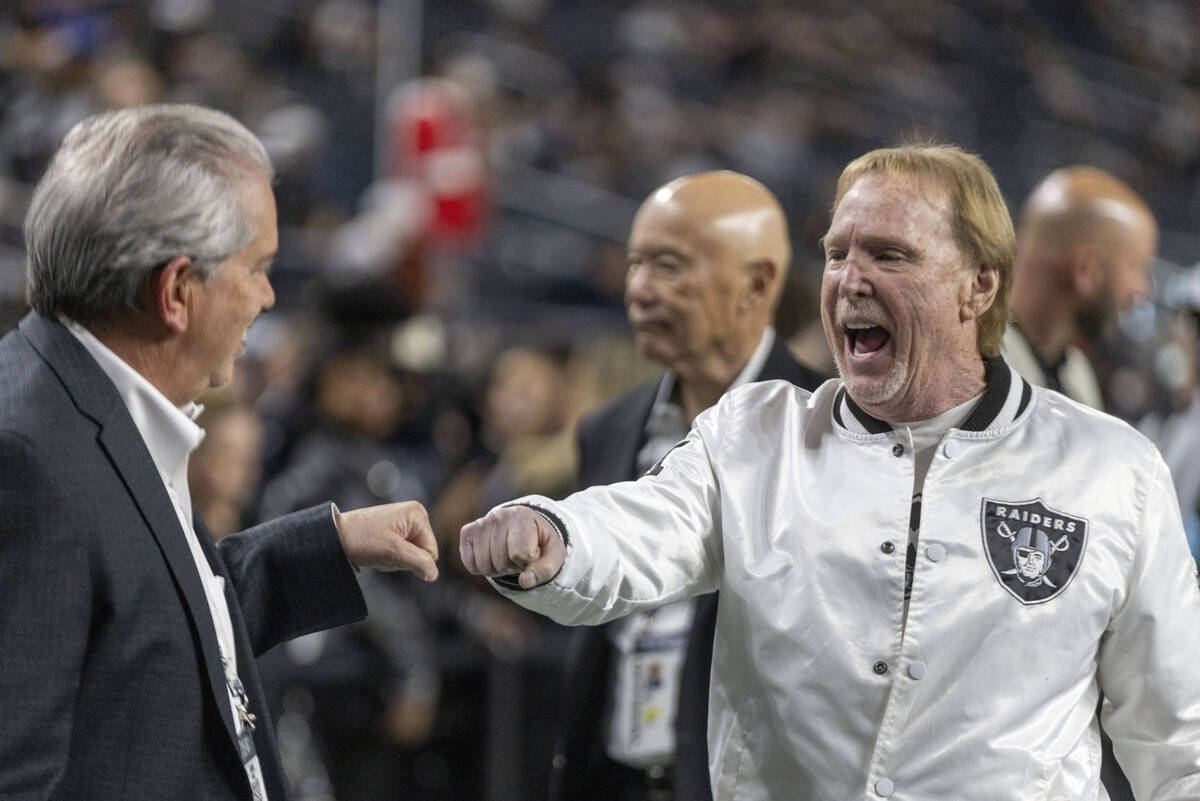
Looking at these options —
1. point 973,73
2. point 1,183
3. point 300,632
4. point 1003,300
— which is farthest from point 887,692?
point 973,73

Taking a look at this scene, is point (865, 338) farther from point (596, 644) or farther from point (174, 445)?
point (596, 644)

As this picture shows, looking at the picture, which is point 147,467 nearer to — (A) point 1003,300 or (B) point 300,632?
(B) point 300,632

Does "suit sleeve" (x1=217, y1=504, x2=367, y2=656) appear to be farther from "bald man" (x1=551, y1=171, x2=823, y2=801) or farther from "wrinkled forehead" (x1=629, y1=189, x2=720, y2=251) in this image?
"wrinkled forehead" (x1=629, y1=189, x2=720, y2=251)

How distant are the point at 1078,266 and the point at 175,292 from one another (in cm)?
280

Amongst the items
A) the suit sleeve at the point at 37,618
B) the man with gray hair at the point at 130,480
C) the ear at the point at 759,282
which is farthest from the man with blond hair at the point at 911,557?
the ear at the point at 759,282

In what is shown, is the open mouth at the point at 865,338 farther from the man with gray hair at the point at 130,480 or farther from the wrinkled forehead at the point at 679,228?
the wrinkled forehead at the point at 679,228

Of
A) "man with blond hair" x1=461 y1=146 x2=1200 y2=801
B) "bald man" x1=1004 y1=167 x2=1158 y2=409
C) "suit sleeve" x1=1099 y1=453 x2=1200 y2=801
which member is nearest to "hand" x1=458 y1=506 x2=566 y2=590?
"man with blond hair" x1=461 y1=146 x2=1200 y2=801

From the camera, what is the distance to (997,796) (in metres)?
2.19

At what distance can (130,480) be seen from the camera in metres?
2.11

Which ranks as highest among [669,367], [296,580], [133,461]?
[133,461]

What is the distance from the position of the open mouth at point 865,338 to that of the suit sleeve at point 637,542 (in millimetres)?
295

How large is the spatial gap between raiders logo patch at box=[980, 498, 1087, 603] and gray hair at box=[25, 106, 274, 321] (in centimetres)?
125

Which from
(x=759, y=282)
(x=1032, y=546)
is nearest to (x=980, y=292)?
(x=1032, y=546)

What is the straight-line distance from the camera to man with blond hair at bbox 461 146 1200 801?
2.21m
